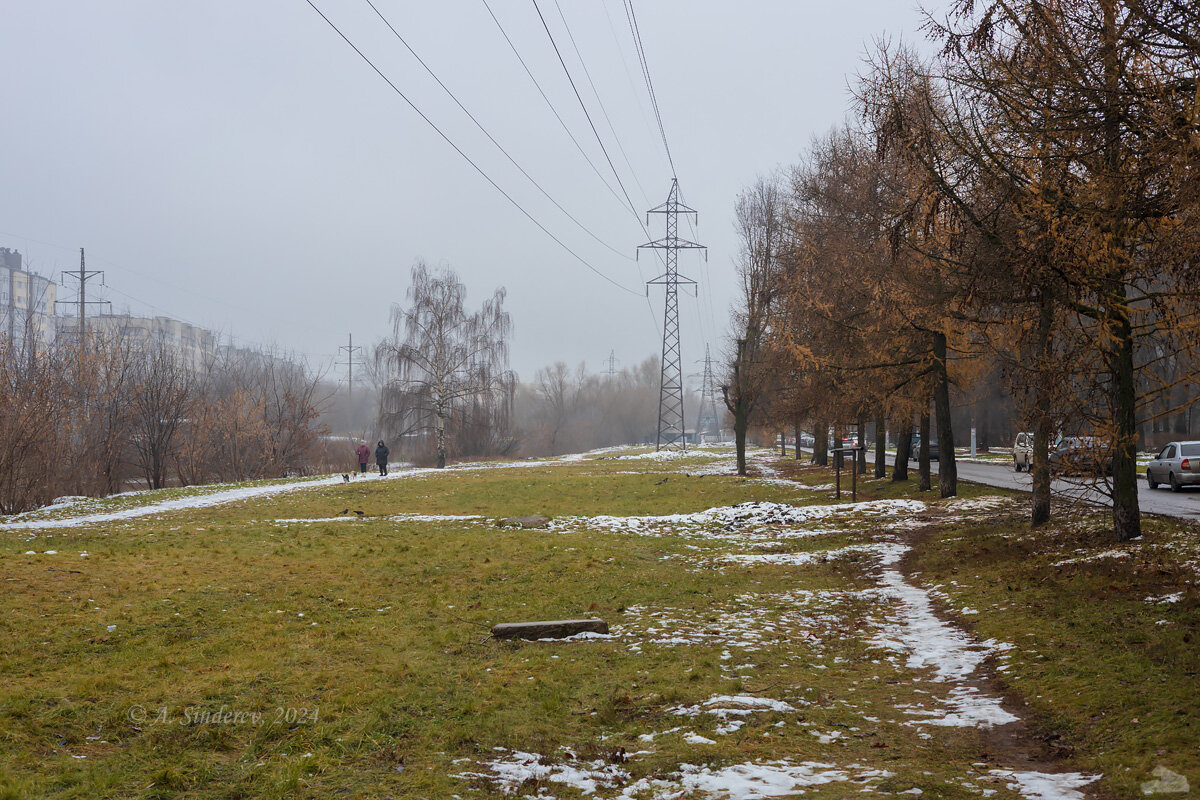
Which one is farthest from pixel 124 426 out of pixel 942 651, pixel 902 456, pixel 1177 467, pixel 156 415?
pixel 1177 467

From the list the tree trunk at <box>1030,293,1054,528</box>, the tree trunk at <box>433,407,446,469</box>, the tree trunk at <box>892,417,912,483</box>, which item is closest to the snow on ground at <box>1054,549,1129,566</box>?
the tree trunk at <box>1030,293,1054,528</box>

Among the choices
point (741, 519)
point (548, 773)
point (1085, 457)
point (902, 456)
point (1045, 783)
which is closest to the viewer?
point (1045, 783)

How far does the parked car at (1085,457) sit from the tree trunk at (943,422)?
9727 millimetres

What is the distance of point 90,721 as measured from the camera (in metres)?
6.37

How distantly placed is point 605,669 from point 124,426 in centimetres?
3505

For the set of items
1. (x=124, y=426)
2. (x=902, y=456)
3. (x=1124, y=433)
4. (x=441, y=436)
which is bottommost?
(x=902, y=456)

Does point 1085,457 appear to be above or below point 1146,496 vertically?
above

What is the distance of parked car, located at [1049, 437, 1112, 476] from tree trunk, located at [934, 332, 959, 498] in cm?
973

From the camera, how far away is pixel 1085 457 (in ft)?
36.1

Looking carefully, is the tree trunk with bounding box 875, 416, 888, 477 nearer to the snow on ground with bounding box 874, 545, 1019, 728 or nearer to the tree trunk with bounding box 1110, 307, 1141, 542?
the tree trunk with bounding box 1110, 307, 1141, 542

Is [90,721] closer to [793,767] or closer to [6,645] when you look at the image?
[6,645]

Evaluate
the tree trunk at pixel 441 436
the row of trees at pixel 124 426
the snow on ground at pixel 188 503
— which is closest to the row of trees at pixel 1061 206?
the snow on ground at pixel 188 503

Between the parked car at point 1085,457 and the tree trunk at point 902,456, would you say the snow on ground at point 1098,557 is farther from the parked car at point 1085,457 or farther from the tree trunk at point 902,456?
the tree trunk at point 902,456

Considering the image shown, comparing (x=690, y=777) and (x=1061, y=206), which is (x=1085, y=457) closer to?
(x=1061, y=206)
